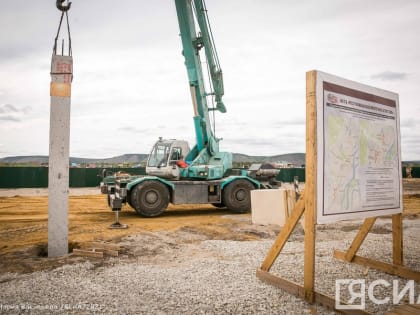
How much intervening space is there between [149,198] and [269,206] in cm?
424

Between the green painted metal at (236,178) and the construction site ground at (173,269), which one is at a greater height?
the green painted metal at (236,178)

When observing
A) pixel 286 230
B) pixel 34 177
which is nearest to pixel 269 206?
pixel 286 230

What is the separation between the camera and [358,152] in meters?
4.86

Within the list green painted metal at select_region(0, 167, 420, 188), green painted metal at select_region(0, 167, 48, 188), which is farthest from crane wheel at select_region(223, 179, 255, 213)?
green painted metal at select_region(0, 167, 48, 188)

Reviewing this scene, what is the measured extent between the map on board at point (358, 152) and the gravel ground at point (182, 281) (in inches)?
48.7

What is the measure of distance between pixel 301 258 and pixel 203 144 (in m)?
8.54

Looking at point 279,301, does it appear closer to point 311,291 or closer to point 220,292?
point 311,291

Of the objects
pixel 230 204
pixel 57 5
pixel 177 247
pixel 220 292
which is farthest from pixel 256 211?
pixel 57 5

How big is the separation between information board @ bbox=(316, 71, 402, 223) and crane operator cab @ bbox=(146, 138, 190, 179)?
908 cm

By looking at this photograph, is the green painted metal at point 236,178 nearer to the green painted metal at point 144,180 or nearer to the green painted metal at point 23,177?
the green painted metal at point 144,180

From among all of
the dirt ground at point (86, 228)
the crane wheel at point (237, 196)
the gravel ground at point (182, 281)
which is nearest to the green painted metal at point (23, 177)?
the dirt ground at point (86, 228)

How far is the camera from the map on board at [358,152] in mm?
4488

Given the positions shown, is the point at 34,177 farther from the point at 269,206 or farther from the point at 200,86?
the point at 269,206

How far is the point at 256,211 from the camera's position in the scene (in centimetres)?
1107
